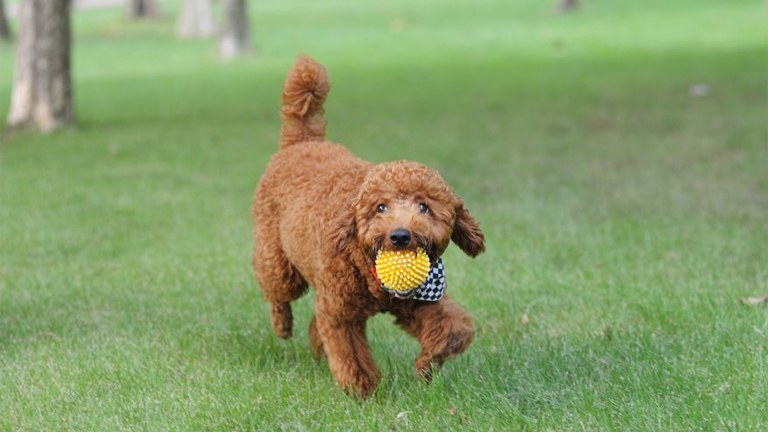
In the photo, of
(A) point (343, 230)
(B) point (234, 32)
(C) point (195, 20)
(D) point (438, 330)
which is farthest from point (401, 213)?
(C) point (195, 20)

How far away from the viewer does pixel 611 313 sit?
20.0ft

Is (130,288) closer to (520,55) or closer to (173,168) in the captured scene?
(173,168)

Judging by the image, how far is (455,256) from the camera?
7.87 meters

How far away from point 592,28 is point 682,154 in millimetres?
17865

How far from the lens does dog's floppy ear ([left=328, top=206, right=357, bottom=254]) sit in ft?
14.7

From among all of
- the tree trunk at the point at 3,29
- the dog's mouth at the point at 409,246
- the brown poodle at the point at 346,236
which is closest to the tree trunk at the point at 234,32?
the tree trunk at the point at 3,29

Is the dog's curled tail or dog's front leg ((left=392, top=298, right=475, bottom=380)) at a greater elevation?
the dog's curled tail

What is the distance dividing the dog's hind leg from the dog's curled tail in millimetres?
534

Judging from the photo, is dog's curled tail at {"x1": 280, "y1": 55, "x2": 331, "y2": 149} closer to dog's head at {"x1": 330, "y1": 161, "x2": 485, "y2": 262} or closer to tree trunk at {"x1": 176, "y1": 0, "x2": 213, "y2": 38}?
dog's head at {"x1": 330, "y1": 161, "x2": 485, "y2": 262}

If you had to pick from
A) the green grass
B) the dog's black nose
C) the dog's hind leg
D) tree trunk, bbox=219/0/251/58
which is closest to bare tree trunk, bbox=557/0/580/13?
tree trunk, bbox=219/0/251/58

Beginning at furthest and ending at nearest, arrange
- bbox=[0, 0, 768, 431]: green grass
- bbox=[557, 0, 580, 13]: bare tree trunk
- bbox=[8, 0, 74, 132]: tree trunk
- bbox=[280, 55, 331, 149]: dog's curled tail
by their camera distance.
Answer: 1. bbox=[557, 0, 580, 13]: bare tree trunk
2. bbox=[8, 0, 74, 132]: tree trunk
3. bbox=[280, 55, 331, 149]: dog's curled tail
4. bbox=[0, 0, 768, 431]: green grass

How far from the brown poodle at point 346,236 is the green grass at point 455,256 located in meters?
0.21

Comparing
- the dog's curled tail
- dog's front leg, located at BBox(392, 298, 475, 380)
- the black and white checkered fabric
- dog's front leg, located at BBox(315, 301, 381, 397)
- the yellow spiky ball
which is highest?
the dog's curled tail

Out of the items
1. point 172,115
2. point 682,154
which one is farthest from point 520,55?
point 682,154
